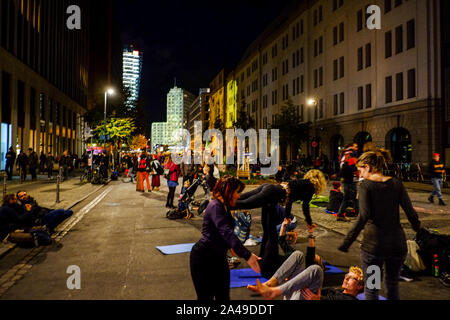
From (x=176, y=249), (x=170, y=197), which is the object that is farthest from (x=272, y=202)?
(x=170, y=197)

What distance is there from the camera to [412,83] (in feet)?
84.4

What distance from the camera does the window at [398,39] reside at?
26656mm

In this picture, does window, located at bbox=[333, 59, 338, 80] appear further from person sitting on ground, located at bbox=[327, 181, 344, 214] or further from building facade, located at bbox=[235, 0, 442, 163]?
person sitting on ground, located at bbox=[327, 181, 344, 214]

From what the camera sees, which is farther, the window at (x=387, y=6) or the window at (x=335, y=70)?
the window at (x=335, y=70)

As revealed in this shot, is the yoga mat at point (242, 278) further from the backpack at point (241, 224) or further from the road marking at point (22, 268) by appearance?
the road marking at point (22, 268)

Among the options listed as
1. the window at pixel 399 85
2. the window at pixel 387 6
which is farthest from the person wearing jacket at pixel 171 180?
the window at pixel 387 6

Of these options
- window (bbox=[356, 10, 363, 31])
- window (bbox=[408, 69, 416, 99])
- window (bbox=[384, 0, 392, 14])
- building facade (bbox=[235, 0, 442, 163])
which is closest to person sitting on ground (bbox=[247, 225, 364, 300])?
building facade (bbox=[235, 0, 442, 163])

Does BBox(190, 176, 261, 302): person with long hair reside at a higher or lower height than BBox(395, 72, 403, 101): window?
lower

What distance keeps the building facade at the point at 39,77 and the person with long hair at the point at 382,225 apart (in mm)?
29817

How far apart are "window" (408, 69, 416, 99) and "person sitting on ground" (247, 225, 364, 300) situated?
25.6 meters

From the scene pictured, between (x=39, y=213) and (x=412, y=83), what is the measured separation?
26165mm

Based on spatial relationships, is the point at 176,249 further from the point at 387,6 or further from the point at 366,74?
the point at 366,74

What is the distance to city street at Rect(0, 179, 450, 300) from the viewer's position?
4.55m

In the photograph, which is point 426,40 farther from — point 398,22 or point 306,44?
point 306,44
